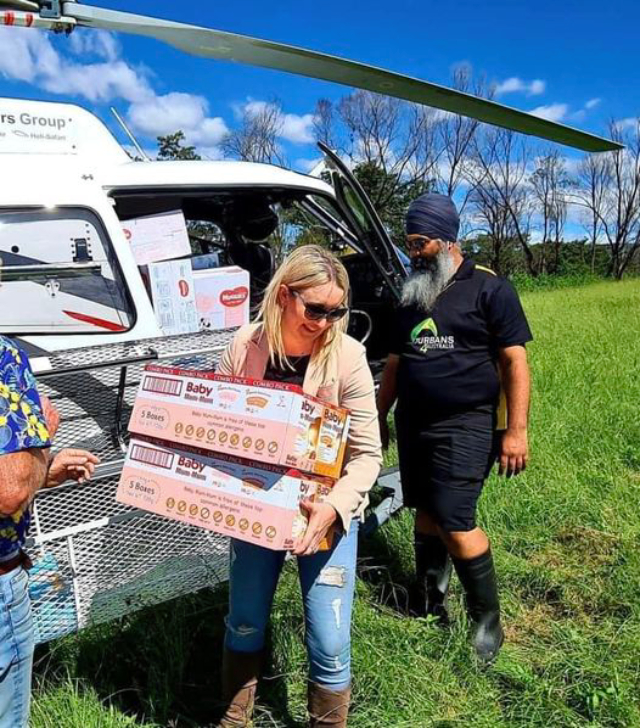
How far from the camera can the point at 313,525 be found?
195 cm

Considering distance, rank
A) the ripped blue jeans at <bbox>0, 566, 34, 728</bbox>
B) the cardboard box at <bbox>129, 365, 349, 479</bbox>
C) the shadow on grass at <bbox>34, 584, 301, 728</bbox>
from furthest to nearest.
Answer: the shadow on grass at <bbox>34, 584, 301, 728</bbox>, the cardboard box at <bbox>129, 365, 349, 479</bbox>, the ripped blue jeans at <bbox>0, 566, 34, 728</bbox>

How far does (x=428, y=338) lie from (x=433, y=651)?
4.46 feet

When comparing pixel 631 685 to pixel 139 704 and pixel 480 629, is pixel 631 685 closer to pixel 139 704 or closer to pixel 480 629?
pixel 480 629

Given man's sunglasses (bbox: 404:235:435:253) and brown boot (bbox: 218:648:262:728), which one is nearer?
brown boot (bbox: 218:648:262:728)

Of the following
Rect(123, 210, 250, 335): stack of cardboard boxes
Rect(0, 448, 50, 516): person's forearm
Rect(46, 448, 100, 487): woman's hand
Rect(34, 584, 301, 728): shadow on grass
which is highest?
Rect(123, 210, 250, 335): stack of cardboard boxes

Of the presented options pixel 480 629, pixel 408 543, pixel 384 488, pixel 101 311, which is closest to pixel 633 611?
pixel 480 629

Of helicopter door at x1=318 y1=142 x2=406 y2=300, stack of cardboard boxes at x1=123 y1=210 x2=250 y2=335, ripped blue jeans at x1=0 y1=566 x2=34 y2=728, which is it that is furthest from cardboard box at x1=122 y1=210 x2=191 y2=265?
ripped blue jeans at x1=0 y1=566 x2=34 y2=728

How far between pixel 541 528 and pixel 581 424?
218cm

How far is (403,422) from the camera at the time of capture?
3.09 meters

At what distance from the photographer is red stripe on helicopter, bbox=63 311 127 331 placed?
3.22m

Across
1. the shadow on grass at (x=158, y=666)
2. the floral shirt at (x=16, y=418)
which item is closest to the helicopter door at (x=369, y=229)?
the shadow on grass at (x=158, y=666)

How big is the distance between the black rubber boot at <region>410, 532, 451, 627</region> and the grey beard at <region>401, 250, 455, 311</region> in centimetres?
115

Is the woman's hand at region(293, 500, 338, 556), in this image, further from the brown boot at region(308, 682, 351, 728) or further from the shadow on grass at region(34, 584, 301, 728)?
the shadow on grass at region(34, 584, 301, 728)

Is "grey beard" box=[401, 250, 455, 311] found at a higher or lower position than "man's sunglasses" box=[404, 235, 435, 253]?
lower
